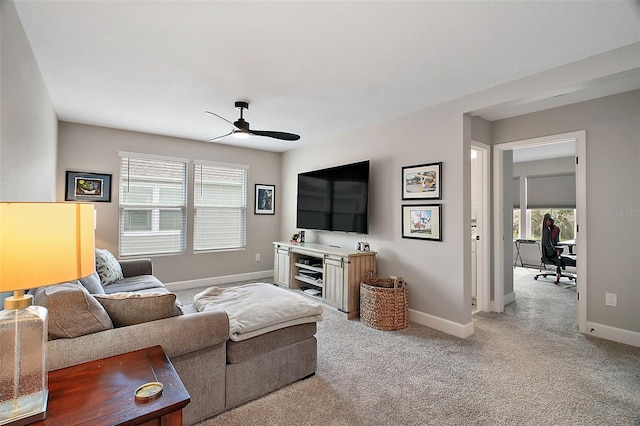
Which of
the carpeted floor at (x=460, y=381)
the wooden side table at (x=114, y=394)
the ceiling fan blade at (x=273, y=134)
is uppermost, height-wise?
the ceiling fan blade at (x=273, y=134)

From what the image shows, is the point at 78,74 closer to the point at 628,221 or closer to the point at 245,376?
the point at 245,376

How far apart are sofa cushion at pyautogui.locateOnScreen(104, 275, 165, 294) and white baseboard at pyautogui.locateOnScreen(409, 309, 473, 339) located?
2716mm

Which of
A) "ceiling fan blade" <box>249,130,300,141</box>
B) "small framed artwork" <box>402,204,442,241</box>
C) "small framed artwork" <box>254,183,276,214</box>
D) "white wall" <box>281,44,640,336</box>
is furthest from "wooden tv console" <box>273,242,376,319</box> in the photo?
"ceiling fan blade" <box>249,130,300,141</box>

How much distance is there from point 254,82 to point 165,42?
2.63 feet

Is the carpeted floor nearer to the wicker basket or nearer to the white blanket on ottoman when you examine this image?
the wicker basket

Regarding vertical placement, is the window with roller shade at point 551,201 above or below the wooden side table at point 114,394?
above

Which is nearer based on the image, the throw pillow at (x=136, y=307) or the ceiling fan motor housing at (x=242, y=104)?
the throw pillow at (x=136, y=307)

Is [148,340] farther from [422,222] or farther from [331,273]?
[422,222]

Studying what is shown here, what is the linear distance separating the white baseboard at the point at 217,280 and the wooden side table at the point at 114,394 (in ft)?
11.8

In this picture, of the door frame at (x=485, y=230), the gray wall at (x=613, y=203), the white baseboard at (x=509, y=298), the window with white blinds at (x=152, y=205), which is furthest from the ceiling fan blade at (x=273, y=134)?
the white baseboard at (x=509, y=298)

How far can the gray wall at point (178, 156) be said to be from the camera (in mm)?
Result: 4051

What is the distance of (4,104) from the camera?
167 cm

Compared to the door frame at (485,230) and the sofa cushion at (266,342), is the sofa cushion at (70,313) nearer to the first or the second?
the sofa cushion at (266,342)

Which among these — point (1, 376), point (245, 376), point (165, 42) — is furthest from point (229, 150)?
point (1, 376)
